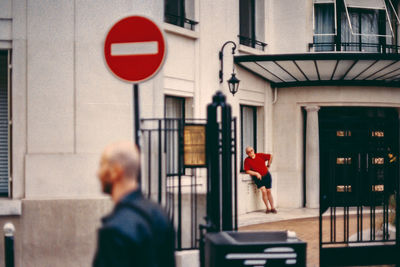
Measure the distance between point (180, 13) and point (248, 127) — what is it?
4494mm

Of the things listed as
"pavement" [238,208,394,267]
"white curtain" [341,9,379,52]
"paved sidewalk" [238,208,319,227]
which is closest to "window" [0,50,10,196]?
"pavement" [238,208,394,267]

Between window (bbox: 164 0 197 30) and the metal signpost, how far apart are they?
7.39 metres

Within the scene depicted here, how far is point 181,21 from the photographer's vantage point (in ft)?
44.5

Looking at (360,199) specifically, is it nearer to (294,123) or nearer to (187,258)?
(187,258)

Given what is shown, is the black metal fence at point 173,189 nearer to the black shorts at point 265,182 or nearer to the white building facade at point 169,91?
the white building facade at point 169,91

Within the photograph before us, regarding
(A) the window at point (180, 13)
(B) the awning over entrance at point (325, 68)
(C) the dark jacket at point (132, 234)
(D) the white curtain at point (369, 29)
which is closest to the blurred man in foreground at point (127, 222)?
(C) the dark jacket at point (132, 234)

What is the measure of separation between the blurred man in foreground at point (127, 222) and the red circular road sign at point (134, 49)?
7.19 ft

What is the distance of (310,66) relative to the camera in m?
15.7

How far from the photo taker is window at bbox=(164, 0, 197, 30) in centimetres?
1324

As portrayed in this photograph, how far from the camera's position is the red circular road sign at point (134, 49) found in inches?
225

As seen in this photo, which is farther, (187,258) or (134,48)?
(187,258)

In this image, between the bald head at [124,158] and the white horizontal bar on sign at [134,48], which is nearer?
the bald head at [124,158]

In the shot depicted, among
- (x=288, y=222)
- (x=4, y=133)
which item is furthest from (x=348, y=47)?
(x=4, y=133)

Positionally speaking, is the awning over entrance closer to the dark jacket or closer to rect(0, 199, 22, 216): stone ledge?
rect(0, 199, 22, 216): stone ledge
